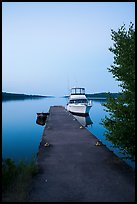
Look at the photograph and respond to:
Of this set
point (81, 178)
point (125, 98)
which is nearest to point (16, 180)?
point (81, 178)

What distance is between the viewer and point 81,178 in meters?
8.17

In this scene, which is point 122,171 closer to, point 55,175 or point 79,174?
point 79,174

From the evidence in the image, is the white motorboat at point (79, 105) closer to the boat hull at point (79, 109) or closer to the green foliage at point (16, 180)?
the boat hull at point (79, 109)

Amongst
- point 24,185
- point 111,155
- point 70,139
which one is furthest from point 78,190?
point 70,139

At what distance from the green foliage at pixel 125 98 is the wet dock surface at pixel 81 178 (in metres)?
1.40

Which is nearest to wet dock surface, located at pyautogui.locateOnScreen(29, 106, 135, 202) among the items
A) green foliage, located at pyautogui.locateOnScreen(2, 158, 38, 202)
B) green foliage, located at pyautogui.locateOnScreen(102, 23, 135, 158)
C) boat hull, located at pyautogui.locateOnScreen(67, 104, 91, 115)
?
green foliage, located at pyautogui.locateOnScreen(2, 158, 38, 202)

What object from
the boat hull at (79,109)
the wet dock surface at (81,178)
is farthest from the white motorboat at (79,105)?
the wet dock surface at (81,178)

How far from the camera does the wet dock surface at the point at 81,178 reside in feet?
21.7

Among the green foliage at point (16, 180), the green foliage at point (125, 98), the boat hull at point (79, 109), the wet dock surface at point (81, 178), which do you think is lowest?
the wet dock surface at point (81, 178)

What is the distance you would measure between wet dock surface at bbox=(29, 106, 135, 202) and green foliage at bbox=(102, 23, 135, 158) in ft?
4.58

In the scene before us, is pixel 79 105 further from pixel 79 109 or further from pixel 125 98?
pixel 125 98

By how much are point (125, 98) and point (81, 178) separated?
3.97 meters

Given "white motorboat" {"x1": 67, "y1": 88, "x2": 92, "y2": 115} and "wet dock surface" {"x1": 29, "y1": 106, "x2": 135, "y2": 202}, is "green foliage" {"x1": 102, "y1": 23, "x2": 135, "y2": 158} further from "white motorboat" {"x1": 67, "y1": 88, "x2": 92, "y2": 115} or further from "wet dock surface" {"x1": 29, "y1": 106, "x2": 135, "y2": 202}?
"white motorboat" {"x1": 67, "y1": 88, "x2": 92, "y2": 115}

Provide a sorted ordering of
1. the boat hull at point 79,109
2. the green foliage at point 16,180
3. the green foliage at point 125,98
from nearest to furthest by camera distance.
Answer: the green foliage at point 16,180
the green foliage at point 125,98
the boat hull at point 79,109
